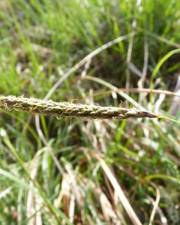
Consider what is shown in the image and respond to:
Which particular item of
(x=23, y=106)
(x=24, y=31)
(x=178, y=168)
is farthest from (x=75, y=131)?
(x=23, y=106)

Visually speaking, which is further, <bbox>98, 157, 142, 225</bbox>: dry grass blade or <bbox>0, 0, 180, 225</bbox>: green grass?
<bbox>0, 0, 180, 225</bbox>: green grass

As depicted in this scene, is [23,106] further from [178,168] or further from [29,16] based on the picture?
[29,16]

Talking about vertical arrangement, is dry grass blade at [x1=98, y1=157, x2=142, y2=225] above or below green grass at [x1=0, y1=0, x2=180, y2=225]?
below

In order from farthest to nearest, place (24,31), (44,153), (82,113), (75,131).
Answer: (24,31)
(75,131)
(44,153)
(82,113)

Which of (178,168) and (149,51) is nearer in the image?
(178,168)

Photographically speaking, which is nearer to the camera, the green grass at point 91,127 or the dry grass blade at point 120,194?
the dry grass blade at point 120,194

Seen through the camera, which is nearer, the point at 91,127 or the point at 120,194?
the point at 120,194

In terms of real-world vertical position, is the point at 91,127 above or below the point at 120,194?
above

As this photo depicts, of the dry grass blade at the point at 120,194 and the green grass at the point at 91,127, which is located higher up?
the green grass at the point at 91,127
